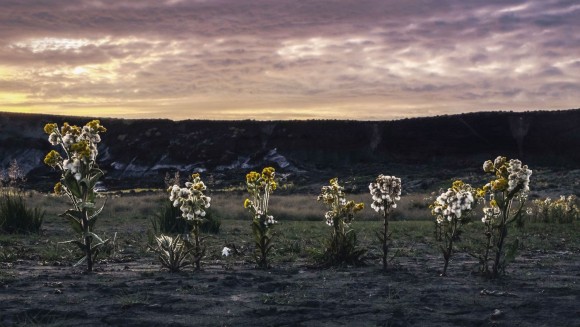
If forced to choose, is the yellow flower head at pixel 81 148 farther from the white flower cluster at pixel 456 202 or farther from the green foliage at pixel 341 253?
the white flower cluster at pixel 456 202

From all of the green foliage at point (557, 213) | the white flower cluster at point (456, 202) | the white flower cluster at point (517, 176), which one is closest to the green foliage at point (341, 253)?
the white flower cluster at point (456, 202)

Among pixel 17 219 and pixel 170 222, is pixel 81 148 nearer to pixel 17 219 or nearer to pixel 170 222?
pixel 17 219

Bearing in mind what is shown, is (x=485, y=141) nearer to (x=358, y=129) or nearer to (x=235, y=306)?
(x=358, y=129)

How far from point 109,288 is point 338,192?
11.4ft

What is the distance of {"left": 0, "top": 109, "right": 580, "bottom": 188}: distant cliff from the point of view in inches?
2346

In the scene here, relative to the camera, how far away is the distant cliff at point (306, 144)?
196ft

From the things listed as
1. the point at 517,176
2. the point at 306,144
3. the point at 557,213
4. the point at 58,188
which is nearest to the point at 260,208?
the point at 58,188

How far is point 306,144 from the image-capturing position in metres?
65.0

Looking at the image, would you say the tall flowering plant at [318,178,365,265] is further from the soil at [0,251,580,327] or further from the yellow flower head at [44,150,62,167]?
the yellow flower head at [44,150,62,167]

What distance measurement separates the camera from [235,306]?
676cm

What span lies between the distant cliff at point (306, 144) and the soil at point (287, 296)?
46765 mm

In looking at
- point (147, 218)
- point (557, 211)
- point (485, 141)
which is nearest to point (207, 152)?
point (485, 141)

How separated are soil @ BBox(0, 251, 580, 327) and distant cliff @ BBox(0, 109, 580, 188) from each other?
153 feet

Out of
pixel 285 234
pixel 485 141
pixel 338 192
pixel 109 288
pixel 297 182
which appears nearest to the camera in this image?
pixel 109 288
